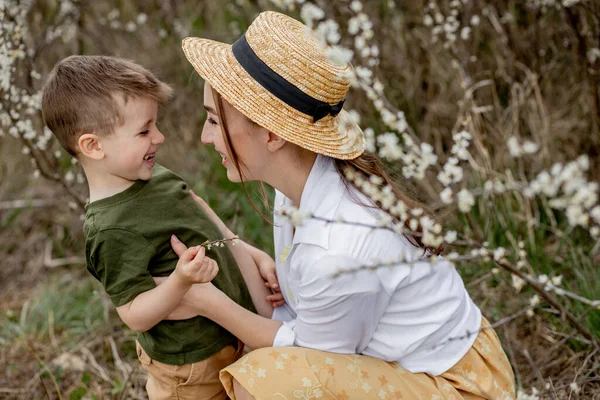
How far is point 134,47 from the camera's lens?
483 cm

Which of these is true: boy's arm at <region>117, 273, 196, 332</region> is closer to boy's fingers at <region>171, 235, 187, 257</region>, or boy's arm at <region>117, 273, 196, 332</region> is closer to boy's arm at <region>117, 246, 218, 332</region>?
boy's arm at <region>117, 246, 218, 332</region>

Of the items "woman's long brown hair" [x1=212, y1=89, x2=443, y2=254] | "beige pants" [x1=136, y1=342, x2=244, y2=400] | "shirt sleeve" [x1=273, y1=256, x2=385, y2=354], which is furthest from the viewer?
"beige pants" [x1=136, y1=342, x2=244, y2=400]

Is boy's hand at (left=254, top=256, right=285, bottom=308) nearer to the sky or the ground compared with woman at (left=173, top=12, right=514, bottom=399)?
nearer to the ground

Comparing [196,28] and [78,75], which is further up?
[78,75]

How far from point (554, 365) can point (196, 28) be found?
3.38 metres

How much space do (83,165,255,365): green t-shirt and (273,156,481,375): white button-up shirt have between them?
0.23 metres

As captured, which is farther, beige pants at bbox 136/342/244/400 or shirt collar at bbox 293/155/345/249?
beige pants at bbox 136/342/244/400

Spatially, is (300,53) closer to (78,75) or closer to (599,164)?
(78,75)

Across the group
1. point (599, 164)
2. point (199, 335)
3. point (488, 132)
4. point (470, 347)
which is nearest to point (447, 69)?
point (488, 132)

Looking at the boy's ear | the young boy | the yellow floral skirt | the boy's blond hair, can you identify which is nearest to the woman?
the yellow floral skirt

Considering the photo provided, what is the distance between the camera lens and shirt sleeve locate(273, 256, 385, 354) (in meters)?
1.83

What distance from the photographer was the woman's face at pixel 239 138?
1978 millimetres

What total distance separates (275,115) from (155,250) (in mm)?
529

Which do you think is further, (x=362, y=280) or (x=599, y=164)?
(x=599, y=164)
